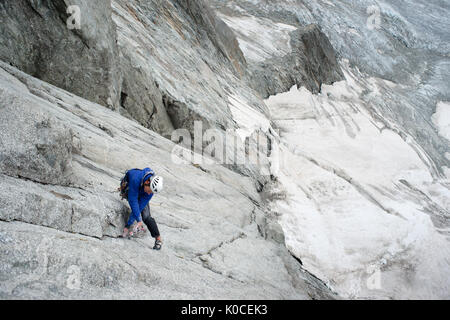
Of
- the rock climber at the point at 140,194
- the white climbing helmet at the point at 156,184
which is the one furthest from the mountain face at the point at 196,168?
the white climbing helmet at the point at 156,184

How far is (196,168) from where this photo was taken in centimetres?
1177

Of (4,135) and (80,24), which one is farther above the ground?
(80,24)

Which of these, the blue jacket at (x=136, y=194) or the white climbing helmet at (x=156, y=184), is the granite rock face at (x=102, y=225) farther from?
the white climbing helmet at (x=156, y=184)

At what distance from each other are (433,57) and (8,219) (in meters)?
71.7

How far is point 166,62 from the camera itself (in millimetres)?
15477

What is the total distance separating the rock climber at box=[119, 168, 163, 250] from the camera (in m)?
5.78

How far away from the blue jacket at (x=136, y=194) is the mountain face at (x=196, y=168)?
15.5 inches

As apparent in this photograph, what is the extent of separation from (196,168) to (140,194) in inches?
228

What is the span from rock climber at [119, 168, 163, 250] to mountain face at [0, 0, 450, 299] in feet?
0.78

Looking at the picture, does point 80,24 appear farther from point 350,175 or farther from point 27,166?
point 350,175
